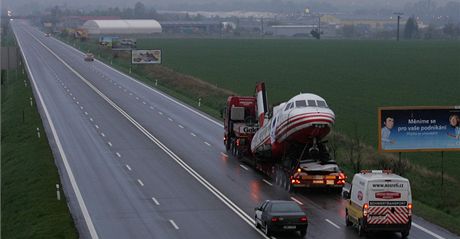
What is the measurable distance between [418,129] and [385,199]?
11.3 meters

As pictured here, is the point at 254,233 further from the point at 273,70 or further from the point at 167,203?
the point at 273,70

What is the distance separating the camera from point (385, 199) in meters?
32.2

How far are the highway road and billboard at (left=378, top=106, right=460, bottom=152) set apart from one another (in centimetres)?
391

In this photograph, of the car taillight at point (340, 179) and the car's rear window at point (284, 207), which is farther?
the car taillight at point (340, 179)

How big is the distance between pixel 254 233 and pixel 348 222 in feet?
12.5

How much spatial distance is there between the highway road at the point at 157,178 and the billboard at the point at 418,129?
12.8 feet

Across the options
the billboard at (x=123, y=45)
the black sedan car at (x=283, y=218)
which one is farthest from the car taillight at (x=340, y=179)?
the billboard at (x=123, y=45)

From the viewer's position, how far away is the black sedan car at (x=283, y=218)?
32.6m

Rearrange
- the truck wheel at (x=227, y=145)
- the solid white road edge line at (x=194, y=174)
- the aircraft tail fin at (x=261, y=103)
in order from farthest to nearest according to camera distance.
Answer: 1. the truck wheel at (x=227, y=145)
2. the aircraft tail fin at (x=261, y=103)
3. the solid white road edge line at (x=194, y=174)

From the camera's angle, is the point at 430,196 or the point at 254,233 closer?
the point at 254,233

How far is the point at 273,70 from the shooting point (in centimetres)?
13212

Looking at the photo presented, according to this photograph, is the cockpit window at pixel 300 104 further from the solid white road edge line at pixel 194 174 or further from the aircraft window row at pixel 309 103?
the solid white road edge line at pixel 194 174

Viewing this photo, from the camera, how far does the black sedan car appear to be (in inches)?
1283

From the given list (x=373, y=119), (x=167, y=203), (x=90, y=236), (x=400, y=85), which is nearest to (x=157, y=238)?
(x=90, y=236)
